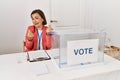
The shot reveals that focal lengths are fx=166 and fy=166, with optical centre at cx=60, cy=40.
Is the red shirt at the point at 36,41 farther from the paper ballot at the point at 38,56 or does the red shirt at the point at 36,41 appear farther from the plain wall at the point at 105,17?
the plain wall at the point at 105,17

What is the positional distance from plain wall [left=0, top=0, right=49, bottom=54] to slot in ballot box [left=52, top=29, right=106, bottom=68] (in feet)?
6.27

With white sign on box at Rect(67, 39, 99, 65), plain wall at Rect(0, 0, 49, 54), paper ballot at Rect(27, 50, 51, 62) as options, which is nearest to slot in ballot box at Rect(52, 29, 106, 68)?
white sign on box at Rect(67, 39, 99, 65)

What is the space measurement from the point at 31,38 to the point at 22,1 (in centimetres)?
128

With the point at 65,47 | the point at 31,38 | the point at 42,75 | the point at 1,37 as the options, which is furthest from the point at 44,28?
the point at 1,37

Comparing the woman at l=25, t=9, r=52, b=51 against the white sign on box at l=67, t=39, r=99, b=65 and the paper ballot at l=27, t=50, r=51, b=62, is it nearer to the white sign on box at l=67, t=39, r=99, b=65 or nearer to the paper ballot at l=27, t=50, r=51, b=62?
the paper ballot at l=27, t=50, r=51, b=62

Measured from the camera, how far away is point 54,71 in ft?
3.81

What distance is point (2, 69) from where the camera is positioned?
119 cm

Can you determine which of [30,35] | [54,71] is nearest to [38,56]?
[54,71]

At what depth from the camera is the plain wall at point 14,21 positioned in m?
2.88

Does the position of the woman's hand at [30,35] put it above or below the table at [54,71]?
above

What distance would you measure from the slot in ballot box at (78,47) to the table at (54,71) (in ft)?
0.19

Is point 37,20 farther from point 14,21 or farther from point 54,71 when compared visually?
point 14,21

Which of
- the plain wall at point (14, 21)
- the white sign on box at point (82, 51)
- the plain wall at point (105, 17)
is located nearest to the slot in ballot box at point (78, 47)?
the white sign on box at point (82, 51)

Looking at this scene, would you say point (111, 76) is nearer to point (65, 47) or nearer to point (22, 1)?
point (65, 47)
